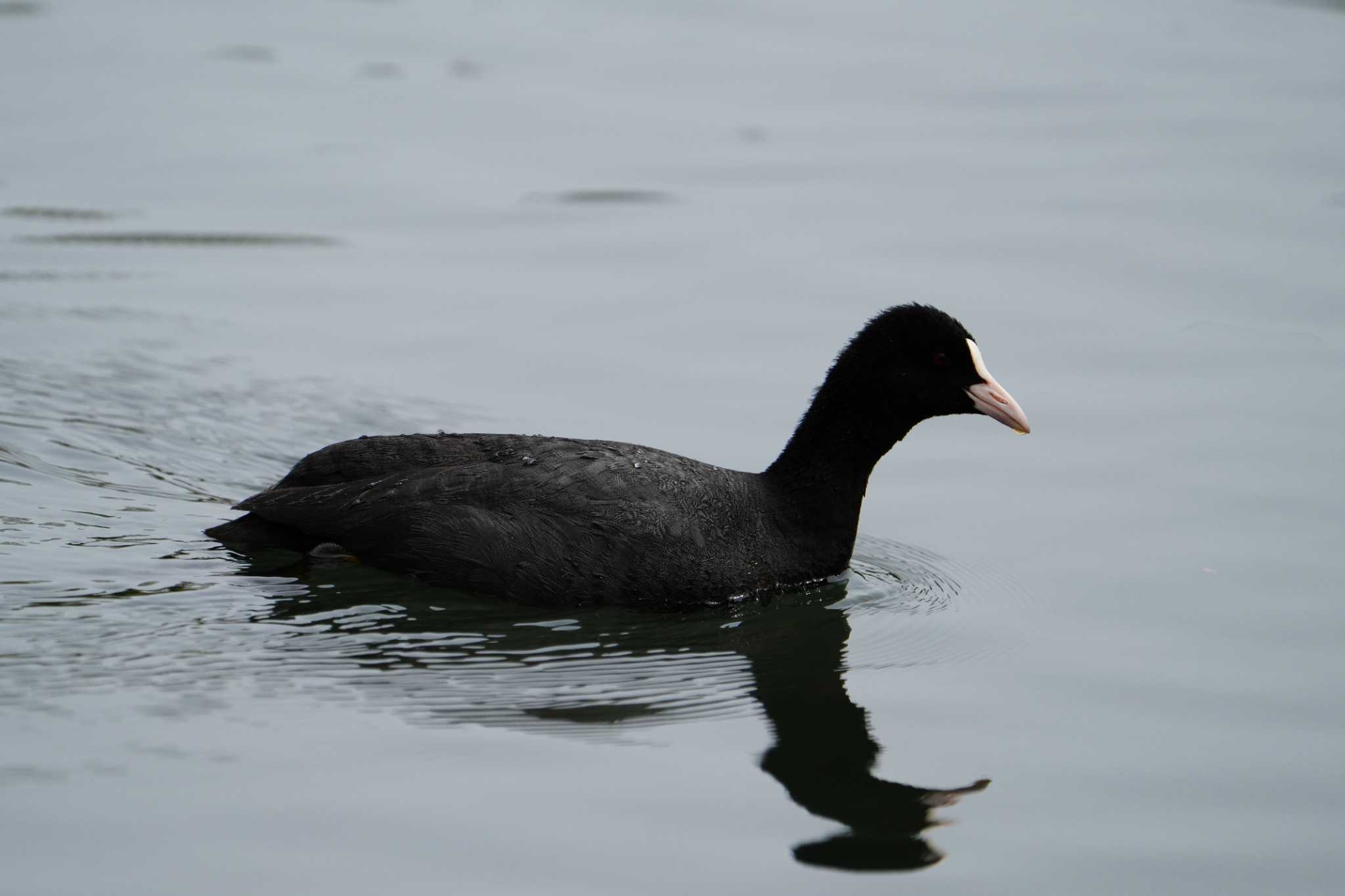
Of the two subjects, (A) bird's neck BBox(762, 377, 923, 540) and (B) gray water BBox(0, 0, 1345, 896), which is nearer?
(B) gray water BBox(0, 0, 1345, 896)

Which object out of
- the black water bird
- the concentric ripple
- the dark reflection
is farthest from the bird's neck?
the dark reflection

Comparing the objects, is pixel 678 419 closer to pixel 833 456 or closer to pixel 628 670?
pixel 833 456

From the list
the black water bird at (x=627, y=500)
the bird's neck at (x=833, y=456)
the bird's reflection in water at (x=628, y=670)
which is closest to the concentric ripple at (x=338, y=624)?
the bird's reflection in water at (x=628, y=670)

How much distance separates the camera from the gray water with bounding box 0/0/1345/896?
19.2 feet

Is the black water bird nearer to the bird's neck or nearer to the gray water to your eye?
the bird's neck

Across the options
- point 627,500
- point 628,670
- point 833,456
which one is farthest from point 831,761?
point 833,456

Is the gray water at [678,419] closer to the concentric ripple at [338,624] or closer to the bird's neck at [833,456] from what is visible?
the concentric ripple at [338,624]

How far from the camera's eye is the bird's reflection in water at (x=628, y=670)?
20.0ft

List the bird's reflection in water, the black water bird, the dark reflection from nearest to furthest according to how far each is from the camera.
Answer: the dark reflection
the bird's reflection in water
the black water bird

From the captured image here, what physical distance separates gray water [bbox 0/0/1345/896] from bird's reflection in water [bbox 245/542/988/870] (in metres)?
0.03

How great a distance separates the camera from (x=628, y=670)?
277 inches

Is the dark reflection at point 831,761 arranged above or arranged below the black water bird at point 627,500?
below

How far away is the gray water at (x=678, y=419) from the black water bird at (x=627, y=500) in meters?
0.18

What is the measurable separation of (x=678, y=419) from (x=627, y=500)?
257 centimetres
